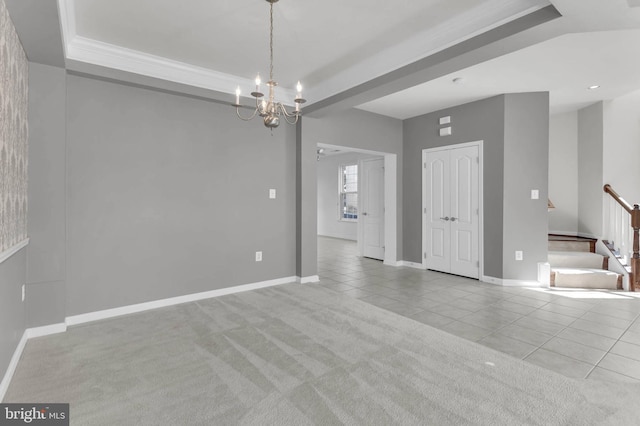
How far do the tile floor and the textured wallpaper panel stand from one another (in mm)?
3340

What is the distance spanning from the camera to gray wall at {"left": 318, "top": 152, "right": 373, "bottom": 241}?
9.80m

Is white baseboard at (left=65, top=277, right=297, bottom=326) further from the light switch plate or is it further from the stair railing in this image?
the stair railing

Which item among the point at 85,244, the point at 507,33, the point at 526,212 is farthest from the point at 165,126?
the point at 526,212

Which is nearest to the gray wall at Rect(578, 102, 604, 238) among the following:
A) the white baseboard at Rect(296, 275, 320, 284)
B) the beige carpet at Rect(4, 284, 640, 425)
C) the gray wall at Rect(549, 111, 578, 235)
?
the gray wall at Rect(549, 111, 578, 235)

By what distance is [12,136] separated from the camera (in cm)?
233

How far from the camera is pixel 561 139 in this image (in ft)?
19.8

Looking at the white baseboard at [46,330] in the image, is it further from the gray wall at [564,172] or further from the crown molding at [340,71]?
the gray wall at [564,172]

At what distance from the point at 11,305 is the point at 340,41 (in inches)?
138

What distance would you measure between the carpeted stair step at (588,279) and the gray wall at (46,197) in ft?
19.5

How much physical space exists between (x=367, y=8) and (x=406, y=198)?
3935mm

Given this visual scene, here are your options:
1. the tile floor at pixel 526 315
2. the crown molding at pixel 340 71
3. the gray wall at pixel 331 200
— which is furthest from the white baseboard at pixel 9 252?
the gray wall at pixel 331 200

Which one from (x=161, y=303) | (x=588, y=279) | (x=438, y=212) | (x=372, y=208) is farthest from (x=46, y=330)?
(x=588, y=279)

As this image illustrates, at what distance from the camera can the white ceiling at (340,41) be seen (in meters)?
2.62

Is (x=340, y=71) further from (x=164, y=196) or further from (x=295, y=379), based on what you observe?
(x=295, y=379)
